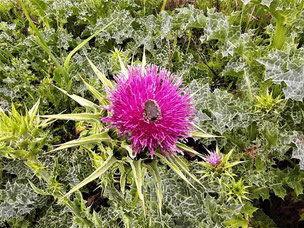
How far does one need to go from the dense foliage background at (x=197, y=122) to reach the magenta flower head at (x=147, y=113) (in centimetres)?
17

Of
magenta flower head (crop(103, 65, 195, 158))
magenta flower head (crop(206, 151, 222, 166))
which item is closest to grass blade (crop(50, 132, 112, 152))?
magenta flower head (crop(103, 65, 195, 158))

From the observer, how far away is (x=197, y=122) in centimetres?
211

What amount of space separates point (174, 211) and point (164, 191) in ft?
0.51

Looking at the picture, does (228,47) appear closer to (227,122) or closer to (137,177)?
(227,122)

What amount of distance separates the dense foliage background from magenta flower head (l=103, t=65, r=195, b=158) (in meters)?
0.17

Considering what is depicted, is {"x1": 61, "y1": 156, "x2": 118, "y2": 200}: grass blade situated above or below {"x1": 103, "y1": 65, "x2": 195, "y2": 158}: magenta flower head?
below

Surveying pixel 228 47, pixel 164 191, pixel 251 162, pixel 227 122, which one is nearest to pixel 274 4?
pixel 228 47

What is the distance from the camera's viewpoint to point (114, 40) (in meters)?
3.01

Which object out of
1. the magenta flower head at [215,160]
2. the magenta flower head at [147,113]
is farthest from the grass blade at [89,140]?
the magenta flower head at [215,160]

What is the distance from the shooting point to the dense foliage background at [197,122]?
6.24 feet

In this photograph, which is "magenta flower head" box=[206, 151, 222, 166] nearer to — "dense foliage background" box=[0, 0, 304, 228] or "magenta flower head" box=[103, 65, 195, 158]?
"dense foliage background" box=[0, 0, 304, 228]

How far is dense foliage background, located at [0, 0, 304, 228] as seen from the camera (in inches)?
74.9

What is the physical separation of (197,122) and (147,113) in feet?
2.62

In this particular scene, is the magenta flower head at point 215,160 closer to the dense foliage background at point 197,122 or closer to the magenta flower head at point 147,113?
the dense foliage background at point 197,122
